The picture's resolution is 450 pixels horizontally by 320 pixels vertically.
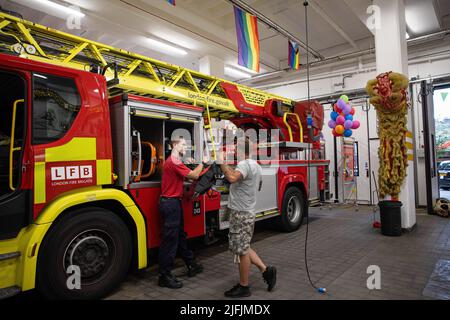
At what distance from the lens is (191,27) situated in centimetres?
805

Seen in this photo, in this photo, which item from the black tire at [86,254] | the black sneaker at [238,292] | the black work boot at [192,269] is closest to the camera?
the black tire at [86,254]

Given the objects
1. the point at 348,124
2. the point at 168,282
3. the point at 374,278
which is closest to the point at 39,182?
the point at 168,282

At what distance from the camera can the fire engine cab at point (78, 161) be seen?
2.75 metres

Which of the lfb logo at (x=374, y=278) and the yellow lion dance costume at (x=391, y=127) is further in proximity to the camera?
the yellow lion dance costume at (x=391, y=127)

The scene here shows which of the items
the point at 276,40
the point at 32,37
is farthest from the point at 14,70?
the point at 276,40

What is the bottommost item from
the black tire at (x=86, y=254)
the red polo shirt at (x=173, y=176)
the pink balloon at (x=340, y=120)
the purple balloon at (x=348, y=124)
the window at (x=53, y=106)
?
the black tire at (x=86, y=254)

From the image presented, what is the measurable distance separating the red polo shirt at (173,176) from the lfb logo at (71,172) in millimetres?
832

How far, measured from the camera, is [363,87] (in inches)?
394

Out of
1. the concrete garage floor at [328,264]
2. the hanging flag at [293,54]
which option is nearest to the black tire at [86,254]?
the concrete garage floor at [328,264]

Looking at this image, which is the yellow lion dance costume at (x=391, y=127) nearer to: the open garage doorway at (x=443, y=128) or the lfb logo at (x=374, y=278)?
the lfb logo at (x=374, y=278)

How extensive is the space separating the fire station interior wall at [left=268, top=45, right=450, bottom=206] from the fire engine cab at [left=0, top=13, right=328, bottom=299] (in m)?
7.41

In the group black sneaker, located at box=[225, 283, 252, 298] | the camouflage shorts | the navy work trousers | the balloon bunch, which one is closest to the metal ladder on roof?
the navy work trousers

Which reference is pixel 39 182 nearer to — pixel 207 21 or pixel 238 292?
pixel 238 292
